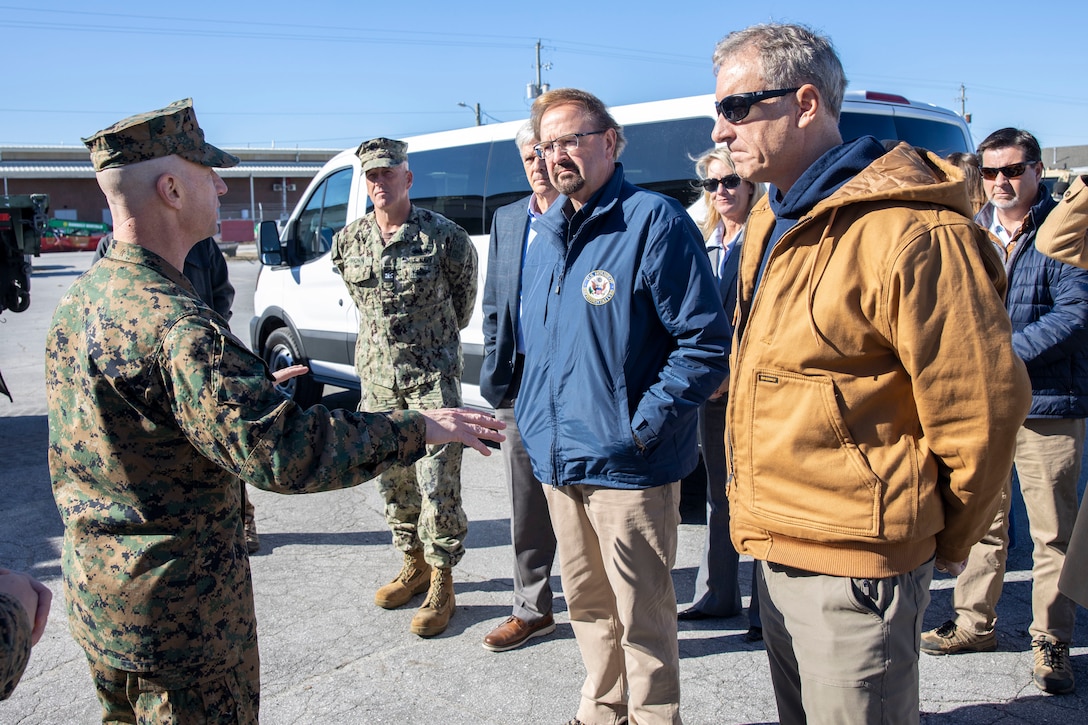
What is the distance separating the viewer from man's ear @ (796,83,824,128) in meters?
1.96

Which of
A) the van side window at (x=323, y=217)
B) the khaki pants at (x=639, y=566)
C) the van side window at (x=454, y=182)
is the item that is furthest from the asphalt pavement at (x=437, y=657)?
the van side window at (x=323, y=217)

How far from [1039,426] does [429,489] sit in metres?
2.64

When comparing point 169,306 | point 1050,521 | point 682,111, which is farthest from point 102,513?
point 682,111

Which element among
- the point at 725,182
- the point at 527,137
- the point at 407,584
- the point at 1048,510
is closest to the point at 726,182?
the point at 725,182

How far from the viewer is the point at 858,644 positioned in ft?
6.10

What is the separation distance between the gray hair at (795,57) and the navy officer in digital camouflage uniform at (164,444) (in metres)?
1.14

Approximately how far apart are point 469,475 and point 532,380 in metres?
3.62

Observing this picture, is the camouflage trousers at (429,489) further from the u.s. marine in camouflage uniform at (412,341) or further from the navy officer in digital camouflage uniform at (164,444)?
the navy officer in digital camouflage uniform at (164,444)

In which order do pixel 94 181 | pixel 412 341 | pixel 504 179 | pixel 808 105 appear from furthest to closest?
pixel 94 181 → pixel 504 179 → pixel 412 341 → pixel 808 105

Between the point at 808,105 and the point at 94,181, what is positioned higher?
the point at 94,181

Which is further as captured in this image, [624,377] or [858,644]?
[624,377]

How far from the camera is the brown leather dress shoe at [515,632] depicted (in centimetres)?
376

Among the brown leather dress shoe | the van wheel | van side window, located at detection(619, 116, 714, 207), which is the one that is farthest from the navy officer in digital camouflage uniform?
the van wheel

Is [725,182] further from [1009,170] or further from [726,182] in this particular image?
[1009,170]
